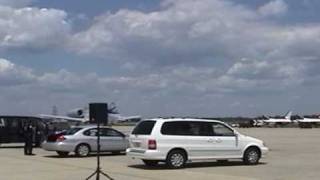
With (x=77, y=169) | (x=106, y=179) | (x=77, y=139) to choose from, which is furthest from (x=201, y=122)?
(x=77, y=139)

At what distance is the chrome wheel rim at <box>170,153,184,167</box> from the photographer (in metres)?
22.4

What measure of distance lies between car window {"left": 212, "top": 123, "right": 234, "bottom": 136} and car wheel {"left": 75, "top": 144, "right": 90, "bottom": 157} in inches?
305

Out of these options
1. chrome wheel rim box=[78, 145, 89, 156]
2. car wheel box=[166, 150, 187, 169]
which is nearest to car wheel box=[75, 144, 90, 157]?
chrome wheel rim box=[78, 145, 89, 156]

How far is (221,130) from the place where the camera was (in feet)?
78.3

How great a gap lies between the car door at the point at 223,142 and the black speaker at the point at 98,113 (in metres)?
7.31

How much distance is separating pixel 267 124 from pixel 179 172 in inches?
4069

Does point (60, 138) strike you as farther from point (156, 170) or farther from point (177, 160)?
point (156, 170)

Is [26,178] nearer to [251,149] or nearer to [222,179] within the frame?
[222,179]

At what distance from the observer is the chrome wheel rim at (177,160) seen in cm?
2236

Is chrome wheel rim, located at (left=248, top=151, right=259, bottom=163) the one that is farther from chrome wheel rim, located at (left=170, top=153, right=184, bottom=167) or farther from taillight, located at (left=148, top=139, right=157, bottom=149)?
taillight, located at (left=148, top=139, right=157, bottom=149)

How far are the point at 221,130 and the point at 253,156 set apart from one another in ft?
4.91

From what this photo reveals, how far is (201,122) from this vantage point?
23453 mm

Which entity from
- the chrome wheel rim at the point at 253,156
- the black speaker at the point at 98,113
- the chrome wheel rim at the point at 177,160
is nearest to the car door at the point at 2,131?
the chrome wheel rim at the point at 177,160

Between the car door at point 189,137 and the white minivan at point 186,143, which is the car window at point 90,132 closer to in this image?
the white minivan at point 186,143
